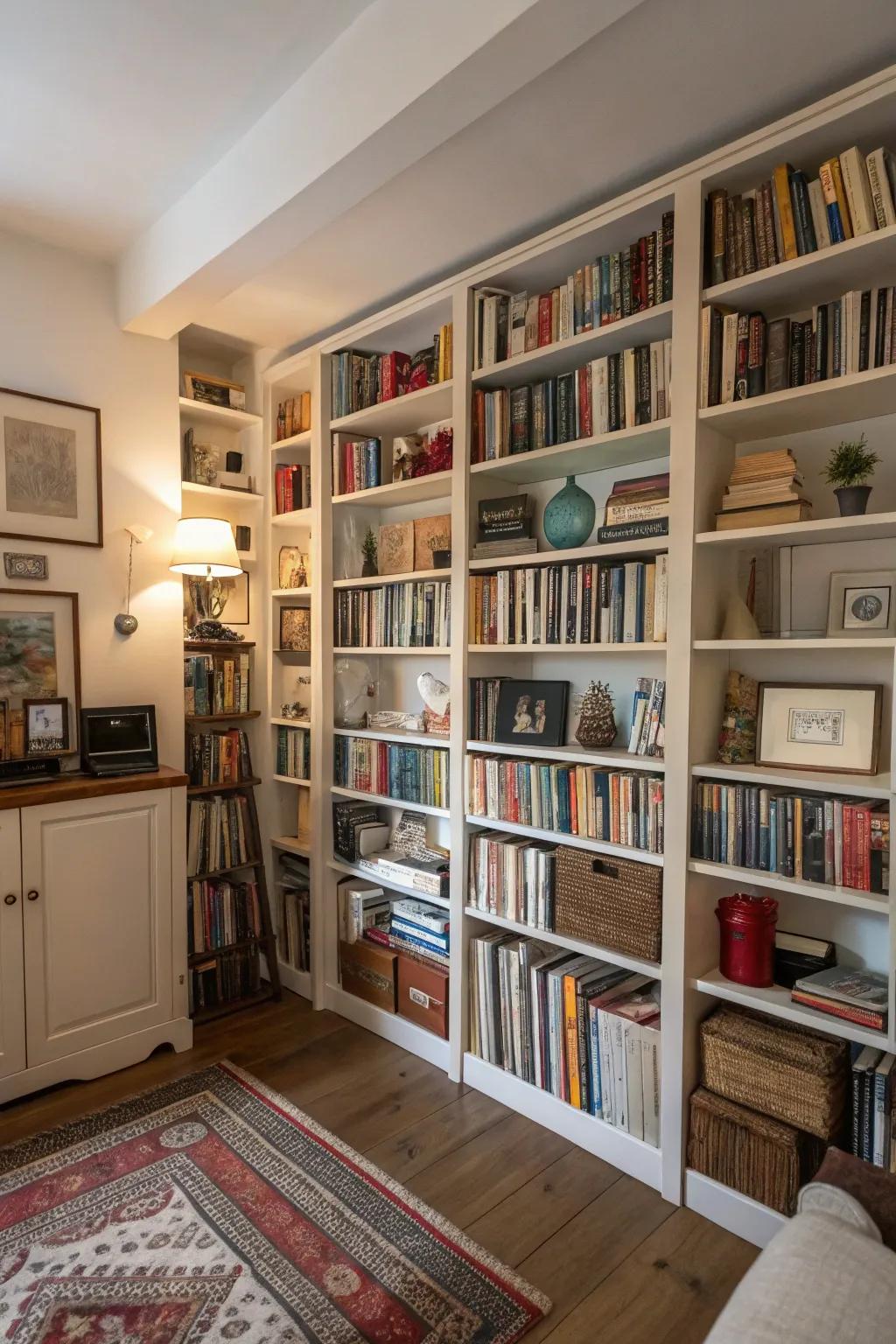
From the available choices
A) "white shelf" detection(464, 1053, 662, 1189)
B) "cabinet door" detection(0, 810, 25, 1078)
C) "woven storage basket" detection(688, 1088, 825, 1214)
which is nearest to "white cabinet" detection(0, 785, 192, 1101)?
"cabinet door" detection(0, 810, 25, 1078)

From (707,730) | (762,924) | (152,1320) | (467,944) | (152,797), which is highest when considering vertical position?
(707,730)

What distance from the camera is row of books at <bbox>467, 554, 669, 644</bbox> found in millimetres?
2080

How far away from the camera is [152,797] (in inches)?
105

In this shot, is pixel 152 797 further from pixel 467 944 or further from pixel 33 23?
pixel 33 23

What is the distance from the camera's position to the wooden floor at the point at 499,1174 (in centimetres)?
171

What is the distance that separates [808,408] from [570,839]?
4.20ft

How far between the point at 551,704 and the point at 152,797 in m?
1.41

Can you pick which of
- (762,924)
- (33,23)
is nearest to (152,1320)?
(762,924)

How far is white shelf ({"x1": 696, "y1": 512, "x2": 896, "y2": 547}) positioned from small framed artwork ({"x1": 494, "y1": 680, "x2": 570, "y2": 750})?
2.21 ft

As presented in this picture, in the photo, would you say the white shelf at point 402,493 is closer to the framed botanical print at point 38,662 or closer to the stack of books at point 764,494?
the stack of books at point 764,494

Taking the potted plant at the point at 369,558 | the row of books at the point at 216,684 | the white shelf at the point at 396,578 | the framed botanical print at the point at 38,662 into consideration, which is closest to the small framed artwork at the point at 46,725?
the framed botanical print at the point at 38,662

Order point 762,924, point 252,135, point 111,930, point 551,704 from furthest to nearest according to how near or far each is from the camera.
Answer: point 111,930, point 551,704, point 252,135, point 762,924

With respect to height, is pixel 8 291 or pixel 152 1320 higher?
pixel 8 291

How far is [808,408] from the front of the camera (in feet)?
6.01
